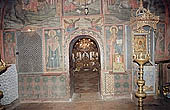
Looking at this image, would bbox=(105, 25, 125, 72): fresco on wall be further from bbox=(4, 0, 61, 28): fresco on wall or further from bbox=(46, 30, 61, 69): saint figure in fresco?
bbox=(4, 0, 61, 28): fresco on wall

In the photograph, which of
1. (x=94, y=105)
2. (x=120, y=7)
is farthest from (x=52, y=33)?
(x=94, y=105)

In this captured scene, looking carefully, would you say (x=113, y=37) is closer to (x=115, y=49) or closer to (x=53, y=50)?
(x=115, y=49)

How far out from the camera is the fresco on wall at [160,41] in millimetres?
7115

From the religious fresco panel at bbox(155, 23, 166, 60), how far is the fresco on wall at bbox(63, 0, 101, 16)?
291 cm

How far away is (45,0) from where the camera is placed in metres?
6.94

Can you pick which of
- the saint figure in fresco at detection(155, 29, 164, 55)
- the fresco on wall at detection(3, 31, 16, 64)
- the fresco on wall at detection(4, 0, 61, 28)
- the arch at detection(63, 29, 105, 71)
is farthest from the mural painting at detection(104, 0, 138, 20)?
the fresco on wall at detection(3, 31, 16, 64)

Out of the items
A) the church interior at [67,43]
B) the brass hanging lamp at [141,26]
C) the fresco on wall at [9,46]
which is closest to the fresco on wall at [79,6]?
the church interior at [67,43]

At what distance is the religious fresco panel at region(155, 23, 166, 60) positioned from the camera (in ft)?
23.3

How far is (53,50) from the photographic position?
7062 mm

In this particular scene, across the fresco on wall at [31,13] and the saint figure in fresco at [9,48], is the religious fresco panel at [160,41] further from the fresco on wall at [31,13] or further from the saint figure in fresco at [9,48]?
the saint figure in fresco at [9,48]

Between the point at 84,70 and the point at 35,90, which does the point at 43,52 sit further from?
the point at 84,70

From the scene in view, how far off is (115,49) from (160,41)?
210 cm

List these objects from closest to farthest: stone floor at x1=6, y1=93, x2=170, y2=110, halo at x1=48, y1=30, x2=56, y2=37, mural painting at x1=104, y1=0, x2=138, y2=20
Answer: stone floor at x1=6, y1=93, x2=170, y2=110 < mural painting at x1=104, y1=0, x2=138, y2=20 < halo at x1=48, y1=30, x2=56, y2=37

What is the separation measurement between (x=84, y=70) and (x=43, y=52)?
22.7 ft
